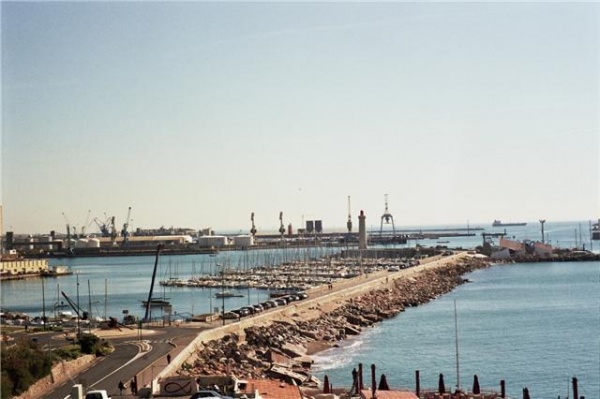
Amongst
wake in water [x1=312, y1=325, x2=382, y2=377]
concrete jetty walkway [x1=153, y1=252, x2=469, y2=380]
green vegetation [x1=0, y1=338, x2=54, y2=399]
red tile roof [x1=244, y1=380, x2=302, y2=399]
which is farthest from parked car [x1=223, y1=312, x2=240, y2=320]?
red tile roof [x1=244, y1=380, x2=302, y2=399]

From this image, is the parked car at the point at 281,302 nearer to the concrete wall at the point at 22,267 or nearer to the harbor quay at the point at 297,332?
the harbor quay at the point at 297,332

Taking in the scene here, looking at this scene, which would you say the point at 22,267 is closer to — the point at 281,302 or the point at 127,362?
the point at 281,302

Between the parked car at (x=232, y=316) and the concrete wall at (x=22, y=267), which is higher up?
the concrete wall at (x=22, y=267)

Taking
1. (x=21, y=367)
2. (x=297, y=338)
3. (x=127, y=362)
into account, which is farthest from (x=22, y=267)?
(x=21, y=367)

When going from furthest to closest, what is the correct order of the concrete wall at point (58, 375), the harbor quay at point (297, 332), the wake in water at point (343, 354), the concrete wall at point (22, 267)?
the concrete wall at point (22, 267)
the wake in water at point (343, 354)
the harbor quay at point (297, 332)
the concrete wall at point (58, 375)

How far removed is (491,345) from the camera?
4612cm

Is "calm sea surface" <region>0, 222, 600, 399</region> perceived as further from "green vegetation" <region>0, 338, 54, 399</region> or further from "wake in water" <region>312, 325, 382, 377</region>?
"green vegetation" <region>0, 338, 54, 399</region>

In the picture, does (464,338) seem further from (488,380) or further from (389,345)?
(488,380)

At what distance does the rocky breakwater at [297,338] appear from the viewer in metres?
33.9

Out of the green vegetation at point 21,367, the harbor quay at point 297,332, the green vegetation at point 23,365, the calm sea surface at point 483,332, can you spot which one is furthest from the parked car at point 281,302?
A: the green vegetation at point 21,367

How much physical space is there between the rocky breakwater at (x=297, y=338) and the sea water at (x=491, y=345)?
1112 millimetres

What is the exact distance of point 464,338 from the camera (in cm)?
4875

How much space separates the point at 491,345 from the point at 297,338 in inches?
427

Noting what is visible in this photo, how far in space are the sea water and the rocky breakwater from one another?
111cm
